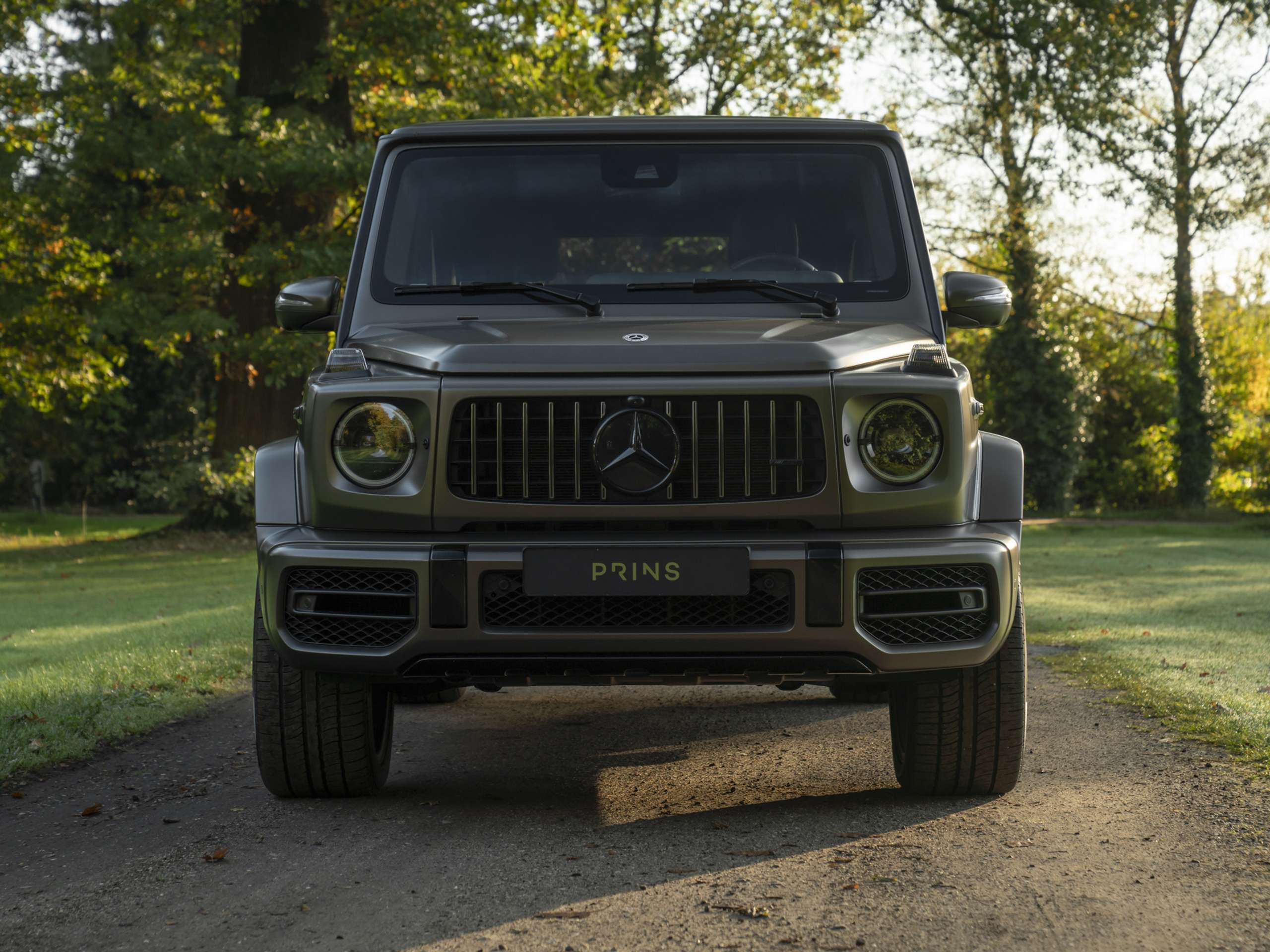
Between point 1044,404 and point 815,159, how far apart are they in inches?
1104

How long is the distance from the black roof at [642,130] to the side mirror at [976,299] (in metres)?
0.65

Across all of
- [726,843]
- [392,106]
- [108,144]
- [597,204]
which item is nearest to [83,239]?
[108,144]

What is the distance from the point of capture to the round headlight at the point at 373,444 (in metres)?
4.32

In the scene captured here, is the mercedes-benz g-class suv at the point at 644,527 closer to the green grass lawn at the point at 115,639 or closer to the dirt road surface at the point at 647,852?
the dirt road surface at the point at 647,852

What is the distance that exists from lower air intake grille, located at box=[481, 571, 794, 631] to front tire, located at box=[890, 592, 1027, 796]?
67 centimetres

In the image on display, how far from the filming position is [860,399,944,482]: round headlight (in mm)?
4281

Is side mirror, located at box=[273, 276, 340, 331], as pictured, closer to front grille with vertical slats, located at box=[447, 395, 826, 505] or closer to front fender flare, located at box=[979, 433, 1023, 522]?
front grille with vertical slats, located at box=[447, 395, 826, 505]

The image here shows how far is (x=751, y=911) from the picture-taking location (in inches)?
140

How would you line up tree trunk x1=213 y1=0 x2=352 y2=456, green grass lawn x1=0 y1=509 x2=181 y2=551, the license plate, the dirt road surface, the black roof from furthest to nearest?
green grass lawn x1=0 y1=509 x2=181 y2=551 < tree trunk x1=213 y1=0 x2=352 y2=456 < the black roof < the license plate < the dirt road surface

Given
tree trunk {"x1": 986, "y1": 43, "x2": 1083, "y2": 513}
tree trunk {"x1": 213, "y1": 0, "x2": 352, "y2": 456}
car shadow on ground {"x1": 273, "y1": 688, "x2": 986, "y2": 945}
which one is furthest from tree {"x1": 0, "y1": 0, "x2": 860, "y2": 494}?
car shadow on ground {"x1": 273, "y1": 688, "x2": 986, "y2": 945}

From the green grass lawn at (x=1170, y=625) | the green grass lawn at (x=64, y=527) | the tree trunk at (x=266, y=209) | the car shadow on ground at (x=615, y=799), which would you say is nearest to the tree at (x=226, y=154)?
the tree trunk at (x=266, y=209)

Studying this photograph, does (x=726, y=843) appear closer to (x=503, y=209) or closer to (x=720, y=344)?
(x=720, y=344)

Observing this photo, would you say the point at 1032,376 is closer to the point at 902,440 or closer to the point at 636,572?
the point at 902,440

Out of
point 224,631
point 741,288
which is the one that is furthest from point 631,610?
point 224,631
